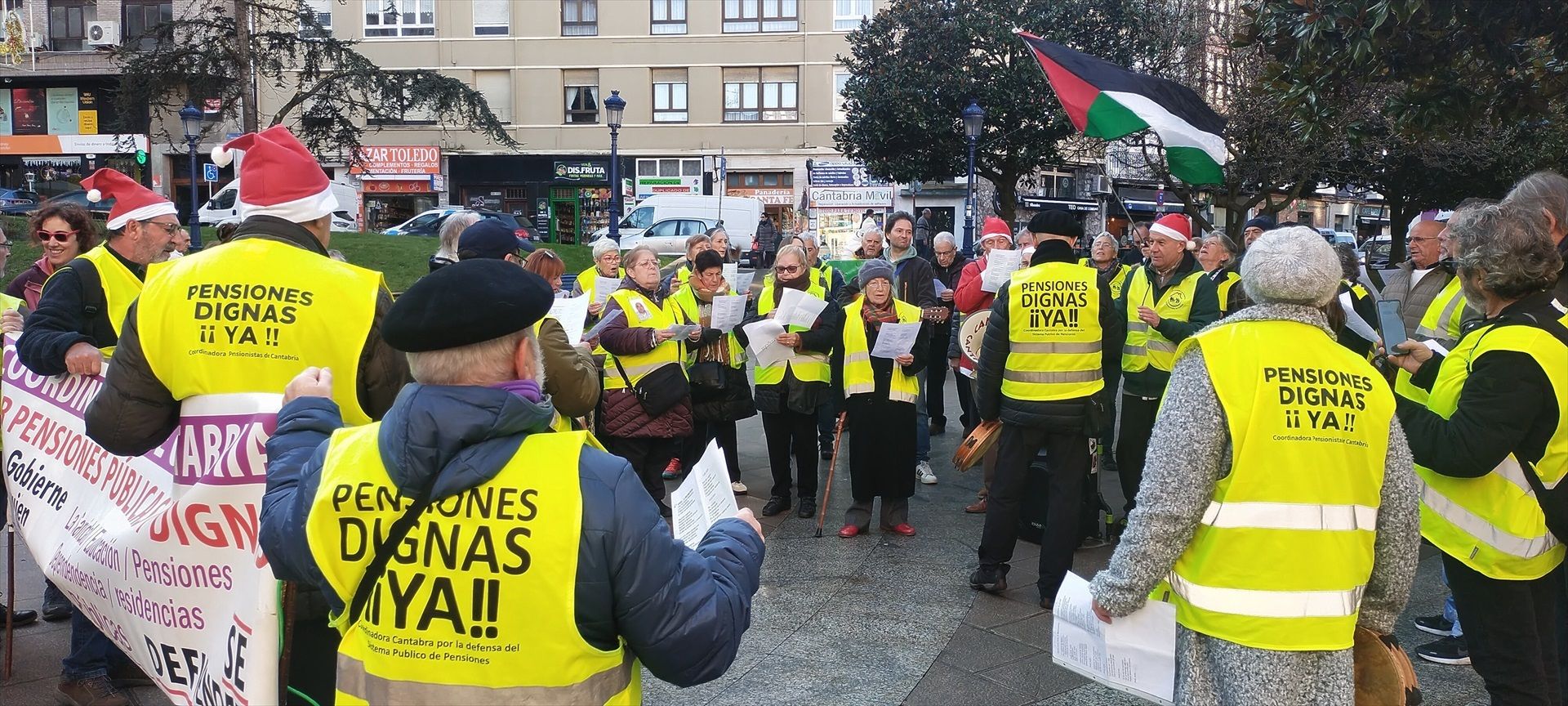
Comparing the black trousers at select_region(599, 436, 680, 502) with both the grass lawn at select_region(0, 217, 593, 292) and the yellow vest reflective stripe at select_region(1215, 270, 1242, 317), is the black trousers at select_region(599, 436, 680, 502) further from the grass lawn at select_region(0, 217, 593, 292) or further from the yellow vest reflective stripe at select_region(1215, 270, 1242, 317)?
the grass lawn at select_region(0, 217, 593, 292)

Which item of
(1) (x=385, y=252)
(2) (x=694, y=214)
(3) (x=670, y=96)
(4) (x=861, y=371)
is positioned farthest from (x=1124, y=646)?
(3) (x=670, y=96)

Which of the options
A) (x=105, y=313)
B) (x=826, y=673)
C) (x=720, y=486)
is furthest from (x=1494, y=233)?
(x=105, y=313)

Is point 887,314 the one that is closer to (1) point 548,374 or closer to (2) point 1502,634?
(1) point 548,374

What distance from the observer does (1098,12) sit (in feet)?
77.8

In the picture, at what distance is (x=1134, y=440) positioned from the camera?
647 centimetres

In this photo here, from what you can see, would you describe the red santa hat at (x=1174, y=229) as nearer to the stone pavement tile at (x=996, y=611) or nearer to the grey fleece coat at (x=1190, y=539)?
the stone pavement tile at (x=996, y=611)

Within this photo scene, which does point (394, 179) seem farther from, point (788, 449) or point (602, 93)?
point (788, 449)

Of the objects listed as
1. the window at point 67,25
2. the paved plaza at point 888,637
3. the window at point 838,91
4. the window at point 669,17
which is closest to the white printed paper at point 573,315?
the paved plaza at point 888,637

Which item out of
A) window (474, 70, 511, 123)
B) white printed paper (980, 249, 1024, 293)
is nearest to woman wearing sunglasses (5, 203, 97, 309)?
white printed paper (980, 249, 1024, 293)

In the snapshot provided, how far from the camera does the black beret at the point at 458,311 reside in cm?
191

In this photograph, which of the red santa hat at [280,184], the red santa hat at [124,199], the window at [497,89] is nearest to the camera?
the red santa hat at [280,184]

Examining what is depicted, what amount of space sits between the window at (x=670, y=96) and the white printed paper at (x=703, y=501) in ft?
126

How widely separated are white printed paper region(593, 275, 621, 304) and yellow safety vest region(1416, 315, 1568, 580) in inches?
196

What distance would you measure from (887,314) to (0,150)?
1771 inches
